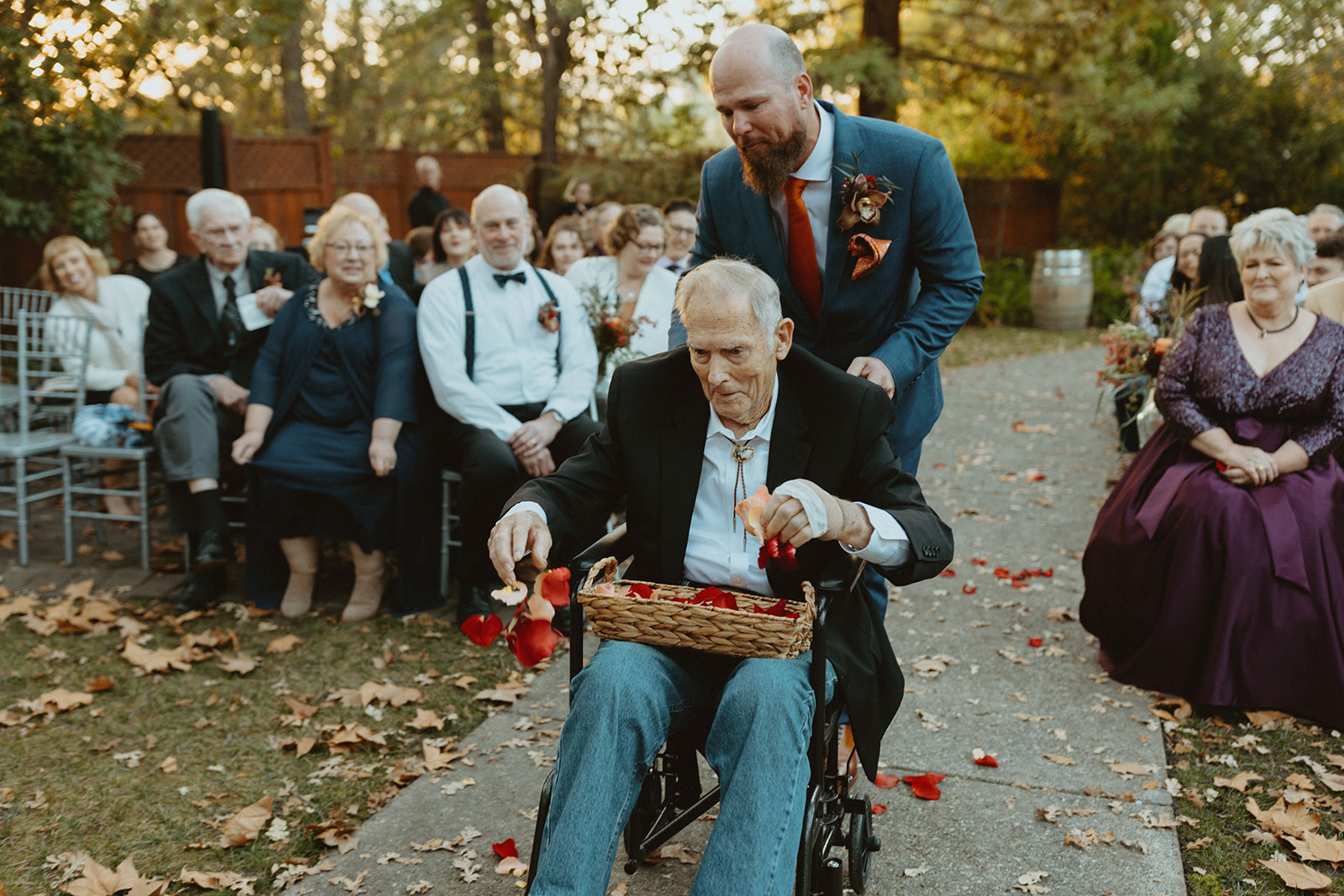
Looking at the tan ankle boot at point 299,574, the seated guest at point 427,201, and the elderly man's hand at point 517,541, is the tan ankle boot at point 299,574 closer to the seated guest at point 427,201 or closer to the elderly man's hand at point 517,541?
the elderly man's hand at point 517,541

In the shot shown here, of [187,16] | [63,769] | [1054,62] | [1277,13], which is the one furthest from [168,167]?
[1277,13]

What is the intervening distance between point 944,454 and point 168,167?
1016 centimetres

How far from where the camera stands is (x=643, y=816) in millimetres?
2666

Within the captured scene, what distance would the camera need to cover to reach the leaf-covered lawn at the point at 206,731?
304cm

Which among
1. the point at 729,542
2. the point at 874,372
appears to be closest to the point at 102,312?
the point at 729,542

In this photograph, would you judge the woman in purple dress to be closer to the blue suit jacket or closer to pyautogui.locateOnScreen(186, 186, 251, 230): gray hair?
the blue suit jacket

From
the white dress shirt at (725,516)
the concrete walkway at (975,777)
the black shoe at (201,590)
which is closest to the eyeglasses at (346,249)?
the black shoe at (201,590)

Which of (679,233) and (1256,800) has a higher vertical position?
(679,233)

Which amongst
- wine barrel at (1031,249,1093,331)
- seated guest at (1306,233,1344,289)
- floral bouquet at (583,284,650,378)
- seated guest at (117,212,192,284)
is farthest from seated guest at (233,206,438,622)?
wine barrel at (1031,249,1093,331)

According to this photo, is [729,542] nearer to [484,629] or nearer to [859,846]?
[484,629]

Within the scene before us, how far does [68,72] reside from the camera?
852cm

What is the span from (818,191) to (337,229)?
287 cm

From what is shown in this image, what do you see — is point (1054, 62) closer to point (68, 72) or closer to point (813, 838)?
point (68, 72)

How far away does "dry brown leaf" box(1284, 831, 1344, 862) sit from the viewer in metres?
2.92
